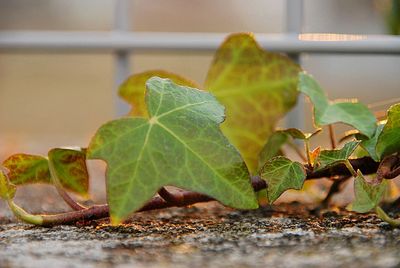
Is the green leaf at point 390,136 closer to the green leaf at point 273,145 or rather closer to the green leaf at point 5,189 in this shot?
the green leaf at point 273,145

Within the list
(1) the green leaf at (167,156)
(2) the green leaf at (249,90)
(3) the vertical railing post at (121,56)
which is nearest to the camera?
(1) the green leaf at (167,156)

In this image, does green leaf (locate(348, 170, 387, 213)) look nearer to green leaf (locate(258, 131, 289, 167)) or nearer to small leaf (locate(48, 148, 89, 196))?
green leaf (locate(258, 131, 289, 167))

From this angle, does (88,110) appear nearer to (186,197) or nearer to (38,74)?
(38,74)

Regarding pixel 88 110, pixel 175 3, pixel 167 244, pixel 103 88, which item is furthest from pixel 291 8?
pixel 175 3

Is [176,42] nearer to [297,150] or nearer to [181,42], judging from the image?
→ [181,42]

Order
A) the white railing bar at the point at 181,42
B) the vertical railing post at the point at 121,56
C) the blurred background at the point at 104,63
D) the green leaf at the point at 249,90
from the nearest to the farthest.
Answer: the green leaf at the point at 249,90 < the white railing bar at the point at 181,42 < the vertical railing post at the point at 121,56 < the blurred background at the point at 104,63

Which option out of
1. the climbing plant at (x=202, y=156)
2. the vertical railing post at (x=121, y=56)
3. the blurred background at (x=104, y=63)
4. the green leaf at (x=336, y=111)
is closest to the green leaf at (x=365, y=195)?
the climbing plant at (x=202, y=156)

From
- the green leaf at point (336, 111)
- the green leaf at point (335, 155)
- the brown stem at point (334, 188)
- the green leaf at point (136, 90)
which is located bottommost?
the brown stem at point (334, 188)

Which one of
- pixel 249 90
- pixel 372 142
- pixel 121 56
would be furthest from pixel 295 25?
pixel 372 142

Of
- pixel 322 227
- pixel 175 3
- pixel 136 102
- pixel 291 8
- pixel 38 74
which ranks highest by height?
pixel 175 3
